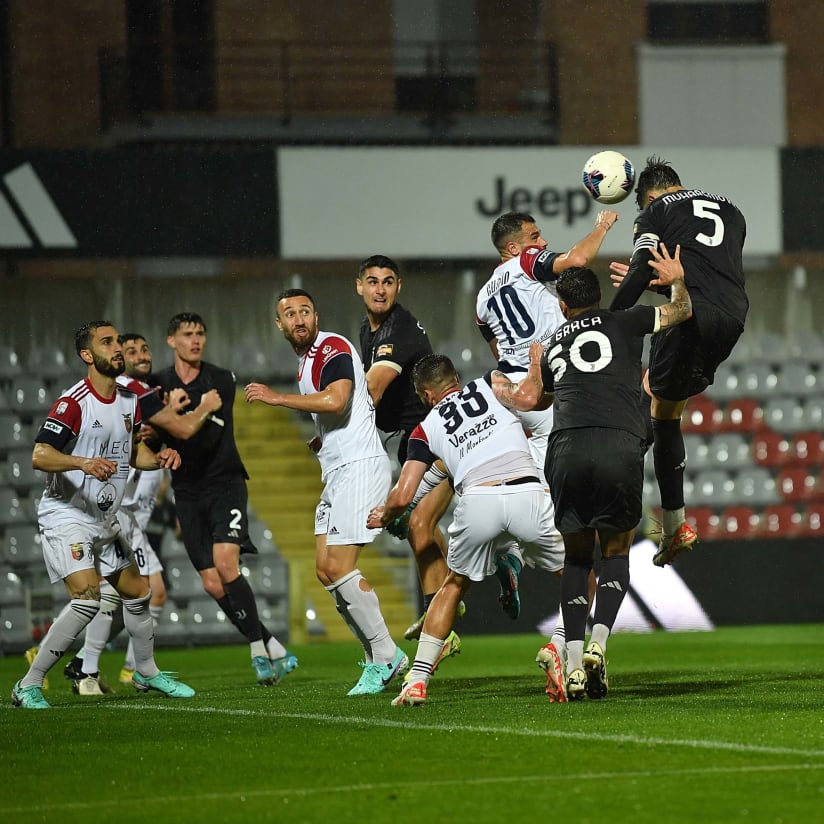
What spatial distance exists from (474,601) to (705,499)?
390 centimetres

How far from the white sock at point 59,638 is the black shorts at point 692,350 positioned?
10.2 feet

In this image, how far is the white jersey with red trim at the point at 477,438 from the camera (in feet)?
24.8

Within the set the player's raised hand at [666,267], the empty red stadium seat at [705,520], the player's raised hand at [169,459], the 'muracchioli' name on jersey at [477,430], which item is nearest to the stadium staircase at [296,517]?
the empty red stadium seat at [705,520]

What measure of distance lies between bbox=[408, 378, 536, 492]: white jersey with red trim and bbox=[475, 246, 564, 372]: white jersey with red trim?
129 centimetres

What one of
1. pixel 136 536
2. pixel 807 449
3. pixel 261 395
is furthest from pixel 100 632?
pixel 807 449

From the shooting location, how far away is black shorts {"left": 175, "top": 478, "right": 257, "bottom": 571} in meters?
9.36

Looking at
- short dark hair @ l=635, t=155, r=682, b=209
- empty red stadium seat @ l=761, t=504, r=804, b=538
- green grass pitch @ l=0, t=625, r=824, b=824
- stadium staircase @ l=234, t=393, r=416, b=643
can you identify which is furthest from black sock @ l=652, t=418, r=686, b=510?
empty red stadium seat @ l=761, t=504, r=804, b=538

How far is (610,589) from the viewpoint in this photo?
23.4 ft

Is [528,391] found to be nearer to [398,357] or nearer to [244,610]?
[398,357]

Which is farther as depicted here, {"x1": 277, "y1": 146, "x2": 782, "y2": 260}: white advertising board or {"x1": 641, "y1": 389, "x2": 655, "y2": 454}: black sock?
{"x1": 277, "y1": 146, "x2": 782, "y2": 260}: white advertising board

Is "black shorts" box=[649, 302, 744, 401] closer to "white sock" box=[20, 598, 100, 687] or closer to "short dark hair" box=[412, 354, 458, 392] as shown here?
"short dark hair" box=[412, 354, 458, 392]

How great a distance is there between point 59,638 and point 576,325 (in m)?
3.11

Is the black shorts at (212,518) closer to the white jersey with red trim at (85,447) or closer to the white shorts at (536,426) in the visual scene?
the white jersey with red trim at (85,447)

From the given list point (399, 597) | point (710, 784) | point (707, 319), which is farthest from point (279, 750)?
point (399, 597)
